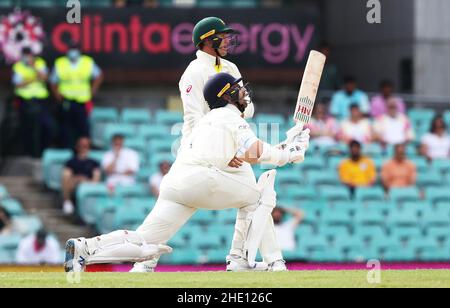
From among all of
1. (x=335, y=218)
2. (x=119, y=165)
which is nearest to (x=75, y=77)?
(x=119, y=165)

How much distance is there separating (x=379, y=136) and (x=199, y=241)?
438 centimetres

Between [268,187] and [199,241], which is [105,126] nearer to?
[199,241]

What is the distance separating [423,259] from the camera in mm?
19328

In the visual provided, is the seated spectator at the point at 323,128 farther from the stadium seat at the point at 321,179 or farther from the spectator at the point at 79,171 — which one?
the spectator at the point at 79,171

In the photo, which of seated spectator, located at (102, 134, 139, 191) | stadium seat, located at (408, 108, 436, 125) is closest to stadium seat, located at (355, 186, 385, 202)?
stadium seat, located at (408, 108, 436, 125)

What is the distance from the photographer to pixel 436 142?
21.7 meters

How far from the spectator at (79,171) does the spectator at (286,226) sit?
261 centimetres

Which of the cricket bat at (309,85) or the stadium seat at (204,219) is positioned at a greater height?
the cricket bat at (309,85)

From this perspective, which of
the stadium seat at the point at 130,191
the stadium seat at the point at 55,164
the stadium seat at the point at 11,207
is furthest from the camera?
the stadium seat at the point at 55,164

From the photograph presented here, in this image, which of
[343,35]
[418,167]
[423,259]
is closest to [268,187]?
[423,259]

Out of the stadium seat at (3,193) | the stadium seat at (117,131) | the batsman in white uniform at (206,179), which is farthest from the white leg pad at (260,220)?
the stadium seat at (117,131)

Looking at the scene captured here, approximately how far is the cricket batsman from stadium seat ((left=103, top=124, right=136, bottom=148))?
8.72 m

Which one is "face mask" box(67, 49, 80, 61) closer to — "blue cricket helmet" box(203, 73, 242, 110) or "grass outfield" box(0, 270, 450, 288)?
"grass outfield" box(0, 270, 450, 288)

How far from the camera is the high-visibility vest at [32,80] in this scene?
20.6 m
